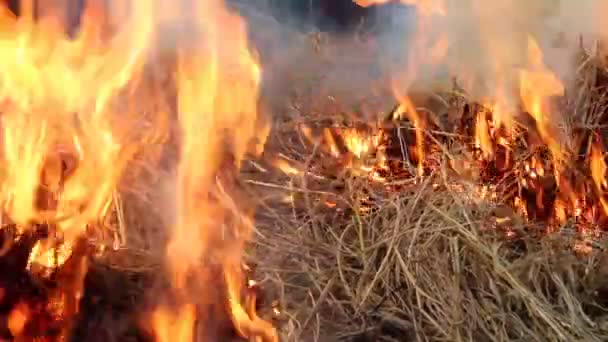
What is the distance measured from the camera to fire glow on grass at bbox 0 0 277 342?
2295 mm

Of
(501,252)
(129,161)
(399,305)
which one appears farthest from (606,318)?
(129,161)

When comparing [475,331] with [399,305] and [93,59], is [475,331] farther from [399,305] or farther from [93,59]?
[93,59]

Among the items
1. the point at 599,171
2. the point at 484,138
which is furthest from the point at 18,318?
the point at 599,171

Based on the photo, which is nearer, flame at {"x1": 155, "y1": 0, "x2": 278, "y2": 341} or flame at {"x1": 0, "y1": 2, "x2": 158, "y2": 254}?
flame at {"x1": 155, "y1": 0, "x2": 278, "y2": 341}

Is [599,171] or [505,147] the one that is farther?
[505,147]

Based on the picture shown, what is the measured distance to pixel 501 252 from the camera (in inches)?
93.0

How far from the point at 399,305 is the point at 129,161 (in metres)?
1.15

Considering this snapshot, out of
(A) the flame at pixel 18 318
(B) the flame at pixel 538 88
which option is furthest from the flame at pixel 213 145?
(B) the flame at pixel 538 88

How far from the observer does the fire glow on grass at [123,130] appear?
229cm

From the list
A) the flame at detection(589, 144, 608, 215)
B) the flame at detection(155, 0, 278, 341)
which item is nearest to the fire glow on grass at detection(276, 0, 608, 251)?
the flame at detection(589, 144, 608, 215)

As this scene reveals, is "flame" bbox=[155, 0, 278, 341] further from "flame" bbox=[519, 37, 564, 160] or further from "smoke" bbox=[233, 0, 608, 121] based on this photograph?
"flame" bbox=[519, 37, 564, 160]

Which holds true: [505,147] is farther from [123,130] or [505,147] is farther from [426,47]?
[123,130]

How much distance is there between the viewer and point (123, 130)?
9.86 ft

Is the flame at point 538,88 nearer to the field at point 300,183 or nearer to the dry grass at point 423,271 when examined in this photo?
the field at point 300,183
